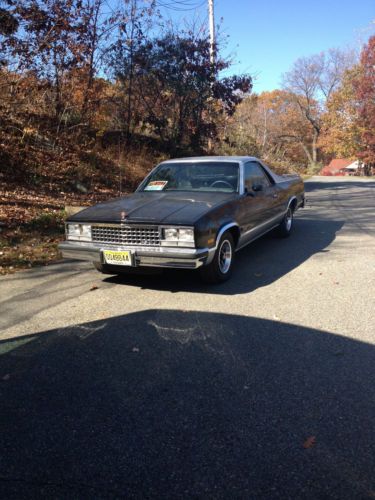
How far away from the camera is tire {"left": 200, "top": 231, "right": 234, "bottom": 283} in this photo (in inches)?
193

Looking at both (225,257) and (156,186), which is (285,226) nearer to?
(156,186)

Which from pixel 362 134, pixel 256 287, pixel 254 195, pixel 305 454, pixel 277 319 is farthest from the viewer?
pixel 362 134

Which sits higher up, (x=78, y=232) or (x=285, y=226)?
(x=78, y=232)

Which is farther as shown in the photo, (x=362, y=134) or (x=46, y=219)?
(x=362, y=134)

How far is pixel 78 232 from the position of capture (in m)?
5.21

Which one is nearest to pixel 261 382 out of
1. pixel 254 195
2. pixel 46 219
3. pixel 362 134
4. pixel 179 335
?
pixel 179 335

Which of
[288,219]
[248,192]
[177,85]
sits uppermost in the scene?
[177,85]

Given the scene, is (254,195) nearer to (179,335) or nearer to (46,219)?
(179,335)

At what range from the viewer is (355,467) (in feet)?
7.01

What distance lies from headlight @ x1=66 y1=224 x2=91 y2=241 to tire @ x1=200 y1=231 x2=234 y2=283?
142 cm

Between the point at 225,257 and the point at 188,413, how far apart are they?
9.34 feet

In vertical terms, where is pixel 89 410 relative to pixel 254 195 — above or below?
below

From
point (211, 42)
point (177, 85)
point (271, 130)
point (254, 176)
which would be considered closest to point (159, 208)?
point (254, 176)

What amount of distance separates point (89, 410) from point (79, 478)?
0.58 metres
